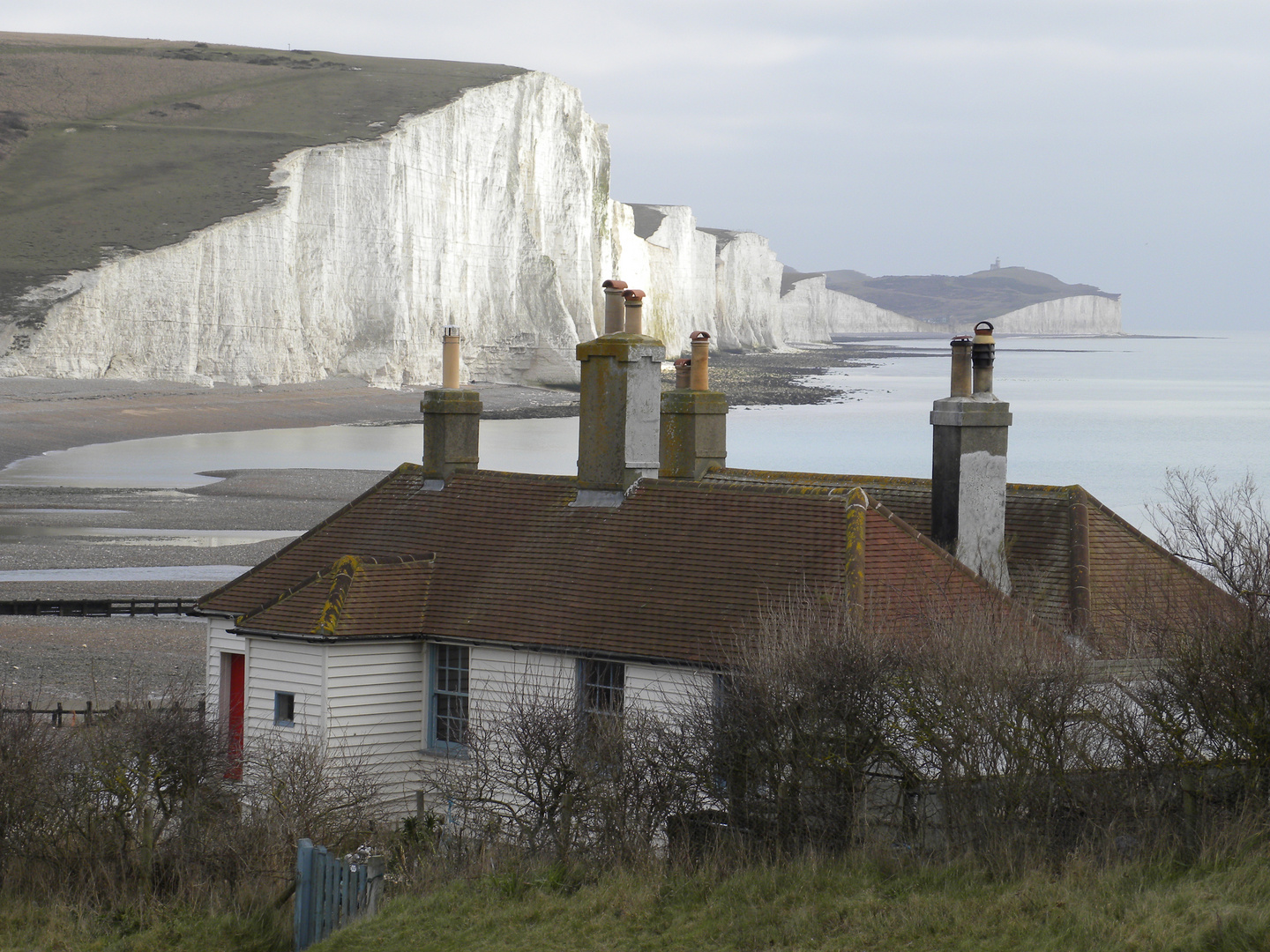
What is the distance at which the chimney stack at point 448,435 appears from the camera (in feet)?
50.9

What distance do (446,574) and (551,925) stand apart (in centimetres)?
582

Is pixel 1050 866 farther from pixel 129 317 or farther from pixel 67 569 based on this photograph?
pixel 129 317

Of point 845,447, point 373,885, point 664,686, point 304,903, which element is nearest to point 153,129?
point 845,447

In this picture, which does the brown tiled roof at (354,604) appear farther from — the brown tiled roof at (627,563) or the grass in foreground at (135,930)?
the grass in foreground at (135,930)

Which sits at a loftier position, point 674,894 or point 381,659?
point 381,659

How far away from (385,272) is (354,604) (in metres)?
80.6

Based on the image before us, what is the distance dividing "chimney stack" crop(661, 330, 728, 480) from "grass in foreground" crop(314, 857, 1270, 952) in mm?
7103

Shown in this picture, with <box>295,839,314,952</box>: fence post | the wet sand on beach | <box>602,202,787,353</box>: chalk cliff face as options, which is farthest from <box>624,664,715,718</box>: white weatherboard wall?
<box>602,202,787,353</box>: chalk cliff face

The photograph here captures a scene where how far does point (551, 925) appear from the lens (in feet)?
28.5

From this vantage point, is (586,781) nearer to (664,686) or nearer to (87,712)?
(664,686)

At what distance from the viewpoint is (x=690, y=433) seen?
1572 centimetres

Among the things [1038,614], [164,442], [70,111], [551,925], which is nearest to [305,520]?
[164,442]

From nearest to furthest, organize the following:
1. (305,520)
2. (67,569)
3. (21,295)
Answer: (67,569) → (305,520) → (21,295)

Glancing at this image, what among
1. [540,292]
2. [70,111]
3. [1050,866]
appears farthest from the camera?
[70,111]
